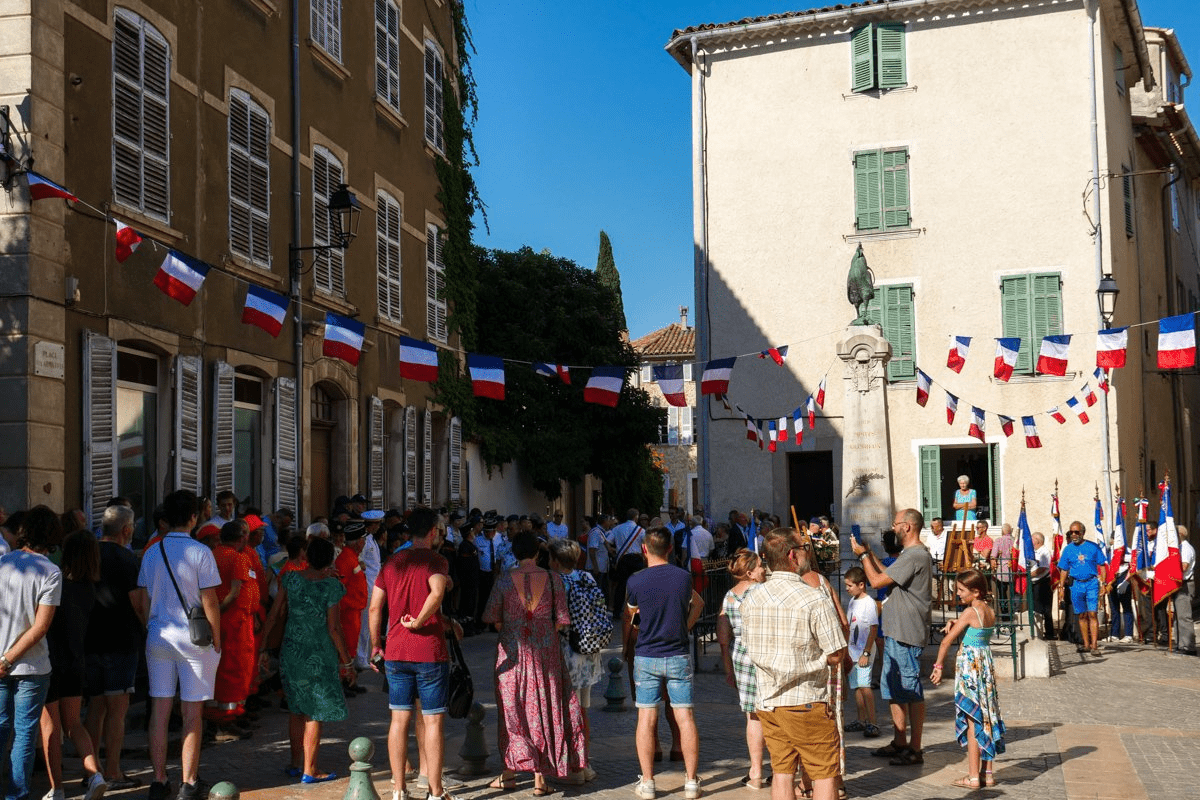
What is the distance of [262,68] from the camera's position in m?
15.8

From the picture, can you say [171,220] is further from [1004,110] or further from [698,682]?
[1004,110]

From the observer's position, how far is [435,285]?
850 inches

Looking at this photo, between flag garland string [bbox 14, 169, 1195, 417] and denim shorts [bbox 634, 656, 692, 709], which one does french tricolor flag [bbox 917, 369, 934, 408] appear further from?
denim shorts [bbox 634, 656, 692, 709]

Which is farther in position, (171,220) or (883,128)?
(883,128)

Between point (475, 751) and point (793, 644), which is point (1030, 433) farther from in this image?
point (793, 644)

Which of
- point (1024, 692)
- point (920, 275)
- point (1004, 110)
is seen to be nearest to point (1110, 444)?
point (920, 275)

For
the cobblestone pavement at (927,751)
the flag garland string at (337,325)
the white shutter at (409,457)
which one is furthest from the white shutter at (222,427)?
the white shutter at (409,457)

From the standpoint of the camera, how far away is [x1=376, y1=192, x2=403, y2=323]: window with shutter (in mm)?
19219

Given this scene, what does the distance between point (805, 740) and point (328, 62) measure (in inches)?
Result: 536

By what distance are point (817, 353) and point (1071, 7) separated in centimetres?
783

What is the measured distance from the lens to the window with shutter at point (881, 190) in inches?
946

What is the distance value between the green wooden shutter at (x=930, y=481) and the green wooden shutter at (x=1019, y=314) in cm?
215

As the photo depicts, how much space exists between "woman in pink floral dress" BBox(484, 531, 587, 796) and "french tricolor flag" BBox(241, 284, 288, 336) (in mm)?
6086

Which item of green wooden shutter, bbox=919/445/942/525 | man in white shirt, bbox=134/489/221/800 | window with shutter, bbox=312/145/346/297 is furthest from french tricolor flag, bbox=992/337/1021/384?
man in white shirt, bbox=134/489/221/800
